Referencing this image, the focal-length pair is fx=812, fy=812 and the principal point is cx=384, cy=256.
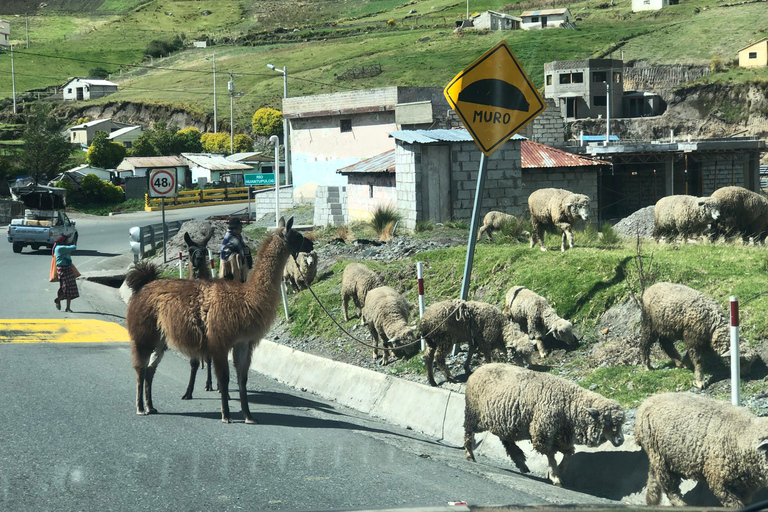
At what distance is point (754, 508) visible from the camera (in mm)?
2684

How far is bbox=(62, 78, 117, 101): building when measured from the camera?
119 metres

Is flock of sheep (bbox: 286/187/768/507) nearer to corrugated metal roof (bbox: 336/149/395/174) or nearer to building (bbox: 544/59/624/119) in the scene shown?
corrugated metal roof (bbox: 336/149/395/174)

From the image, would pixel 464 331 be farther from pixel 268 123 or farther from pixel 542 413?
pixel 268 123

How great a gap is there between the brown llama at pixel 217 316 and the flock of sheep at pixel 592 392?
2.27 m

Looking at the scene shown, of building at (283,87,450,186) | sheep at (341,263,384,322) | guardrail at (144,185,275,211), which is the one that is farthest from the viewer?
guardrail at (144,185,275,211)

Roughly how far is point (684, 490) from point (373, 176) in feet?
74.0

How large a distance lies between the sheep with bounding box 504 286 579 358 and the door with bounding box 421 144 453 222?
11.8m

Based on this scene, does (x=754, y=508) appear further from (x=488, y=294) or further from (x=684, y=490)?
(x=488, y=294)

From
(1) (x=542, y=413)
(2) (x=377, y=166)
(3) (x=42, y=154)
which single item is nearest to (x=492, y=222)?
(2) (x=377, y=166)

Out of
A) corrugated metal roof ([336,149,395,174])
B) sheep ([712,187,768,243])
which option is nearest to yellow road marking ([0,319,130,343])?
sheep ([712,187,768,243])

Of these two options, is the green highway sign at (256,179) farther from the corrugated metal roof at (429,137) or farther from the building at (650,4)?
the building at (650,4)

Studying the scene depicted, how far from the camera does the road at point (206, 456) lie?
6441 mm

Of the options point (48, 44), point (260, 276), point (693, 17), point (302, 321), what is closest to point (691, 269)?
point (260, 276)

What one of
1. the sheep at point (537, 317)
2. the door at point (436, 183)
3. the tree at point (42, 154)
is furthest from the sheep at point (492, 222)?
the tree at point (42, 154)
